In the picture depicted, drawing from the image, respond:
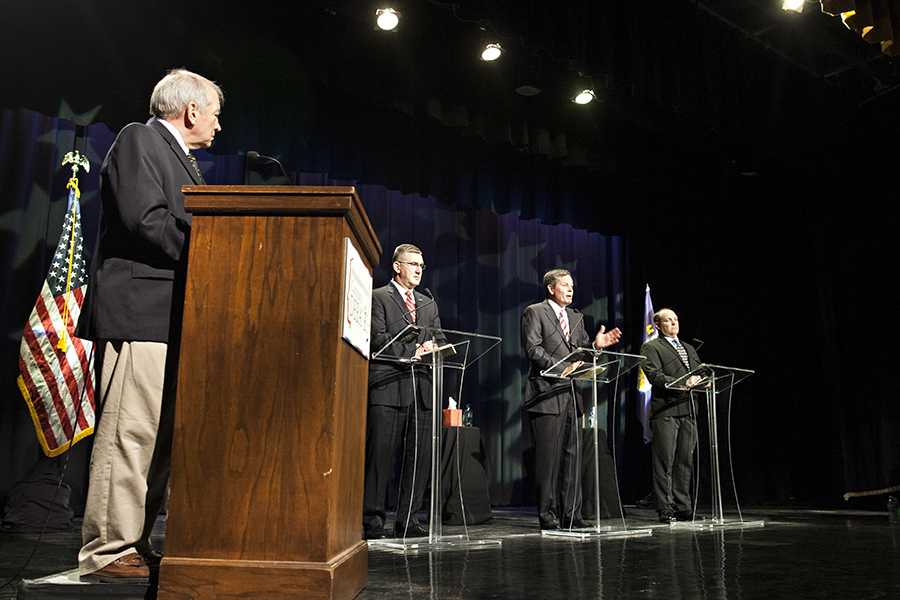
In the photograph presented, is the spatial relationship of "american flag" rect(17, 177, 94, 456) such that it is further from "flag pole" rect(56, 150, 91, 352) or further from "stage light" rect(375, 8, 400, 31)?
"stage light" rect(375, 8, 400, 31)

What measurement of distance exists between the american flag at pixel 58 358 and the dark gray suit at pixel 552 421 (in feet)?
9.23

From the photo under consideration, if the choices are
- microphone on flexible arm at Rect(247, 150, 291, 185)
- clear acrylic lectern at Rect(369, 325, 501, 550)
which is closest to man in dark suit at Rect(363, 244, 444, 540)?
clear acrylic lectern at Rect(369, 325, 501, 550)

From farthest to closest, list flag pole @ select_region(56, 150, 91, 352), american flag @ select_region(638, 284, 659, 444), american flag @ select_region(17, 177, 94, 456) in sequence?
1. american flag @ select_region(638, 284, 659, 444)
2. flag pole @ select_region(56, 150, 91, 352)
3. american flag @ select_region(17, 177, 94, 456)

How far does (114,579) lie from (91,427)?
3.45m

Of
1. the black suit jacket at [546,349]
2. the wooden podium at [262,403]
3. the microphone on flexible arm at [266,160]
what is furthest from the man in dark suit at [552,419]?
the wooden podium at [262,403]

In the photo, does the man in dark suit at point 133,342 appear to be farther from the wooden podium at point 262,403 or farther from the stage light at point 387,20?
the stage light at point 387,20

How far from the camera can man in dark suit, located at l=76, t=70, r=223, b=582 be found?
1.64 metres

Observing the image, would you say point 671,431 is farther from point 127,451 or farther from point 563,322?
point 127,451

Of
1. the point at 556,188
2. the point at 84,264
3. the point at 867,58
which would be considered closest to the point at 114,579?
the point at 84,264

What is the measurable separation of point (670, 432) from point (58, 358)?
434cm

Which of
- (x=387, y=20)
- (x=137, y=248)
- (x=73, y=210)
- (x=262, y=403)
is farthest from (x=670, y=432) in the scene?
(x=73, y=210)

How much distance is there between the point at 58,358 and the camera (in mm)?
4559

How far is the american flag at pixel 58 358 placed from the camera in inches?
175

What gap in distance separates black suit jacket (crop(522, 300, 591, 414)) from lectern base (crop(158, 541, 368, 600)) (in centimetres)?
283
